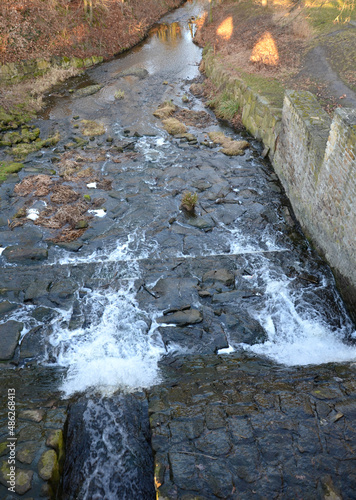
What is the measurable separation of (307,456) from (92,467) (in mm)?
2577

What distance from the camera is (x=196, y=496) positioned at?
144 inches

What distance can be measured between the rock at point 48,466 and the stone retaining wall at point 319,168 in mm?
5433

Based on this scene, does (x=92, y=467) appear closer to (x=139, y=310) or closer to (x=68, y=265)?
(x=139, y=310)

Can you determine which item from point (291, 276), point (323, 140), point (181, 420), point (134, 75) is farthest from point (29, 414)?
point (134, 75)

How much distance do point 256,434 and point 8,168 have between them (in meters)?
10.5

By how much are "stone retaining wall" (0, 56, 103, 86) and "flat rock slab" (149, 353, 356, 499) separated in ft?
59.4

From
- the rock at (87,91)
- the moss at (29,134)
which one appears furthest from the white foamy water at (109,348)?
the rock at (87,91)

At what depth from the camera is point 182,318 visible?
645cm

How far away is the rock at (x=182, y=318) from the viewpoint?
6395mm

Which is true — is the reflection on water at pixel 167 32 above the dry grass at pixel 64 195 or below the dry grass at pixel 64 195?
above

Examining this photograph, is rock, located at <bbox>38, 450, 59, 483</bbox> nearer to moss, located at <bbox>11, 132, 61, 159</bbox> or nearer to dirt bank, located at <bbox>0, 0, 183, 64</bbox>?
moss, located at <bbox>11, 132, 61, 159</bbox>

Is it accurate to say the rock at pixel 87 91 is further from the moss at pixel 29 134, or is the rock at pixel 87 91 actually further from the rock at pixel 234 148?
the rock at pixel 234 148

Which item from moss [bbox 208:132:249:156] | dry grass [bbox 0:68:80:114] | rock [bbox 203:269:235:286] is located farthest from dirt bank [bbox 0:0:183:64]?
rock [bbox 203:269:235:286]

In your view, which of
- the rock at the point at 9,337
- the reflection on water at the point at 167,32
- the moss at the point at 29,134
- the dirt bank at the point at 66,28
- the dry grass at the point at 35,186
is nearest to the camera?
the rock at the point at 9,337
